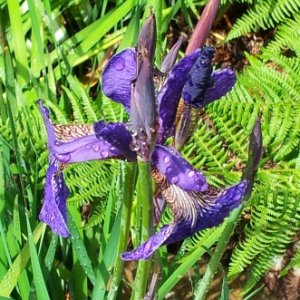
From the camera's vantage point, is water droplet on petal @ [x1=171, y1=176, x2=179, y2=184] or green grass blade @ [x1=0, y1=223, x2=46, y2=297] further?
green grass blade @ [x1=0, y1=223, x2=46, y2=297]

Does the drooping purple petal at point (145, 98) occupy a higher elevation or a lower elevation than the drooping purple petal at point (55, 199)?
higher

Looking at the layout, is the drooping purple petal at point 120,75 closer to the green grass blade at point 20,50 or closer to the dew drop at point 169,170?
the dew drop at point 169,170

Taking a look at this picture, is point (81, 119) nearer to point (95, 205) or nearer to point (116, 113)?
point (116, 113)

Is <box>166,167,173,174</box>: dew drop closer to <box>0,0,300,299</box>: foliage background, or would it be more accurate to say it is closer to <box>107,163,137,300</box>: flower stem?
<box>107,163,137,300</box>: flower stem

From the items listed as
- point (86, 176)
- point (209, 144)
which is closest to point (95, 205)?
point (86, 176)

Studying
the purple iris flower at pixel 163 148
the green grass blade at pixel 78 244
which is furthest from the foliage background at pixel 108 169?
the purple iris flower at pixel 163 148

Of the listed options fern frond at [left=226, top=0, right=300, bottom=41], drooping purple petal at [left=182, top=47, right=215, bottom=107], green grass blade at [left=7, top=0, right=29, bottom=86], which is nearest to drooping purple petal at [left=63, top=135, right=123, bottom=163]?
drooping purple petal at [left=182, top=47, right=215, bottom=107]
